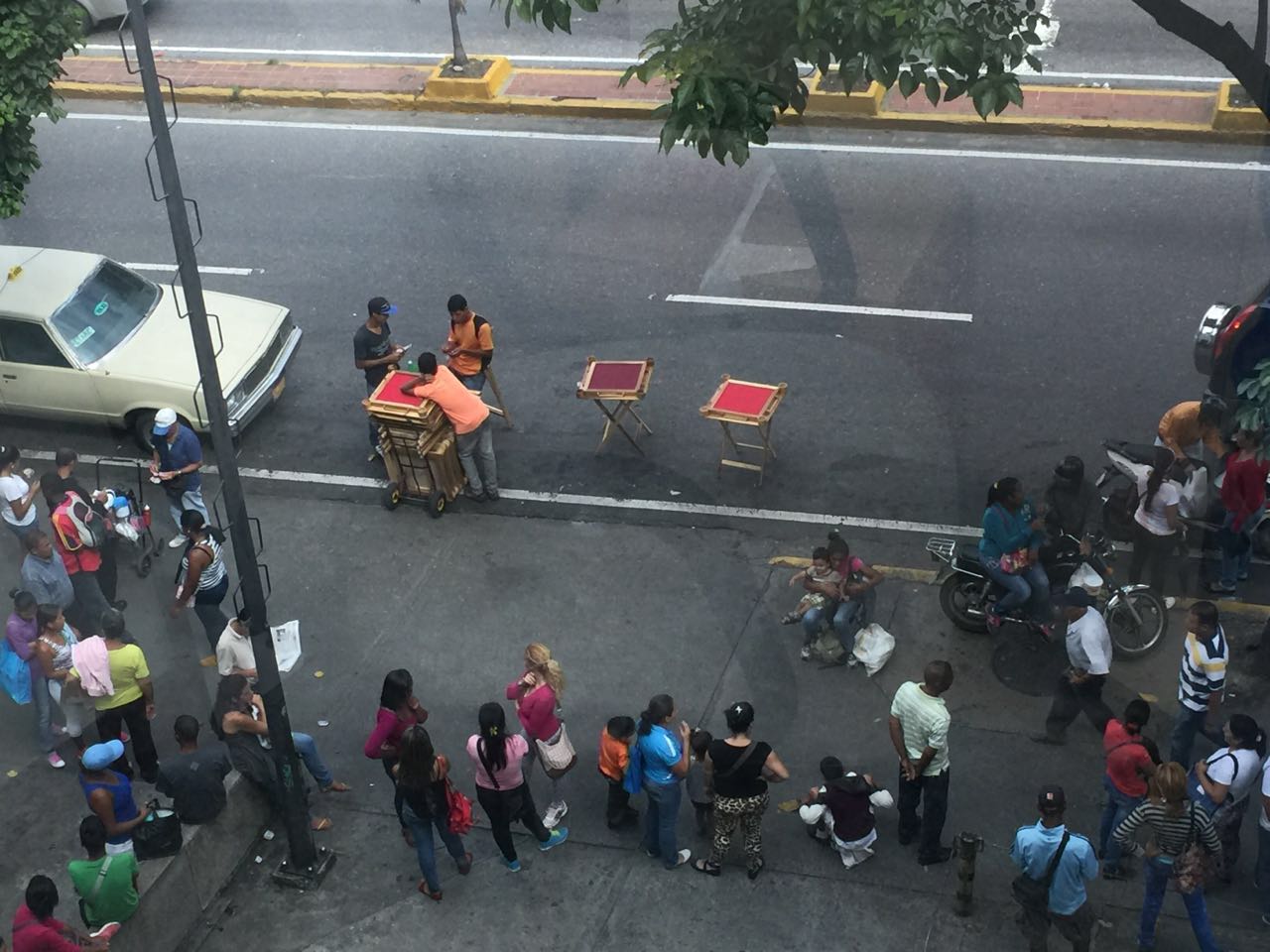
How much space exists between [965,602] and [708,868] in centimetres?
295

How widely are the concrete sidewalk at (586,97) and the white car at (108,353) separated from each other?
19.7 ft

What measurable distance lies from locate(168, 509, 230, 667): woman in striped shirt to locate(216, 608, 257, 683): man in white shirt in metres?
0.82

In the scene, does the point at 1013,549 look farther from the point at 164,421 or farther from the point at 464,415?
the point at 164,421

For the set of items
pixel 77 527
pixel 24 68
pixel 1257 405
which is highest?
pixel 24 68

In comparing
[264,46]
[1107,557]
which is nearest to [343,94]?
[264,46]

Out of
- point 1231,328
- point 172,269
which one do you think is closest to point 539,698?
point 1231,328

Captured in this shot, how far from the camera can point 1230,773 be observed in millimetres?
8562

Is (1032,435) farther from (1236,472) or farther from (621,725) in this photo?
(621,725)

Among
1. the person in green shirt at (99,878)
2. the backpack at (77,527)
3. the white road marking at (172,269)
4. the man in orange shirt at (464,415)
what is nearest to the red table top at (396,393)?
the man in orange shirt at (464,415)

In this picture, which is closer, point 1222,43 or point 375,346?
point 1222,43

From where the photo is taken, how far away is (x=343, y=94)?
19.5 m

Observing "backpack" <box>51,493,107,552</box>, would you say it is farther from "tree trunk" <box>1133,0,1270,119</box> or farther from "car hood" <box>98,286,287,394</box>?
"tree trunk" <box>1133,0,1270,119</box>

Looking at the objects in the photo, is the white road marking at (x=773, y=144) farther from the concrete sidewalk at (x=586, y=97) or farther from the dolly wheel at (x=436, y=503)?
the dolly wheel at (x=436, y=503)

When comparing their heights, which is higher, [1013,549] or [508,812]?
[1013,549]
